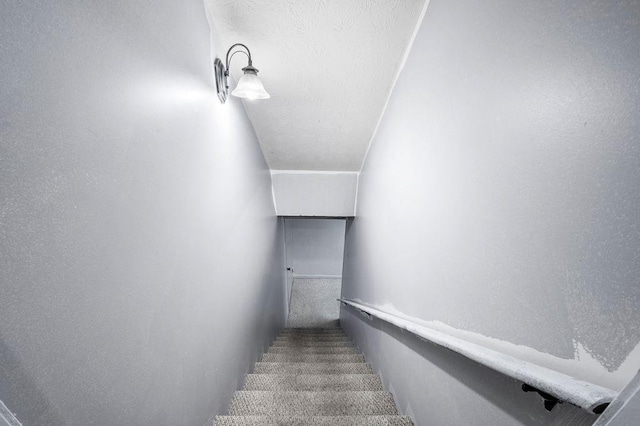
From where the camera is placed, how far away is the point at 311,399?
6.44 feet

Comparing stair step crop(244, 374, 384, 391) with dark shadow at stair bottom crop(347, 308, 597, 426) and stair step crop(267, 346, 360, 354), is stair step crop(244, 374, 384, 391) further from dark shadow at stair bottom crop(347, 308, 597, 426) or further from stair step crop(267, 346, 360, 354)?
stair step crop(267, 346, 360, 354)

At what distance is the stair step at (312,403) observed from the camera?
1.82 m

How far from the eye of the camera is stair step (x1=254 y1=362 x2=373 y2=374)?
2.57 m

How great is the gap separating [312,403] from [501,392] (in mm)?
1395

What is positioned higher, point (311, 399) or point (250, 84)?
point (250, 84)

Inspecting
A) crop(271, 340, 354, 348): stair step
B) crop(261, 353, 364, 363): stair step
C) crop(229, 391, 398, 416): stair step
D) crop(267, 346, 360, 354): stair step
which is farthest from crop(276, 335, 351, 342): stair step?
crop(229, 391, 398, 416): stair step

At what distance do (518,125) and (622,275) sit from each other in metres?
0.41

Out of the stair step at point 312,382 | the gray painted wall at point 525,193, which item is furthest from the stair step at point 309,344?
the gray painted wall at point 525,193

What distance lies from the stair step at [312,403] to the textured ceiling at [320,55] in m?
2.04

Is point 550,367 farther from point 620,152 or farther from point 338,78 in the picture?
point 338,78

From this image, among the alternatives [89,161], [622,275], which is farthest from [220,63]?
[622,275]

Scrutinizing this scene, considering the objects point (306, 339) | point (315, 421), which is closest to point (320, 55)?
point (315, 421)

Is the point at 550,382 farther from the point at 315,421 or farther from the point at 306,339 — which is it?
the point at 306,339

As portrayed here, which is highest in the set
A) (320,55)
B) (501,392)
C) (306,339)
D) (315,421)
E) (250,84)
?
(320,55)
